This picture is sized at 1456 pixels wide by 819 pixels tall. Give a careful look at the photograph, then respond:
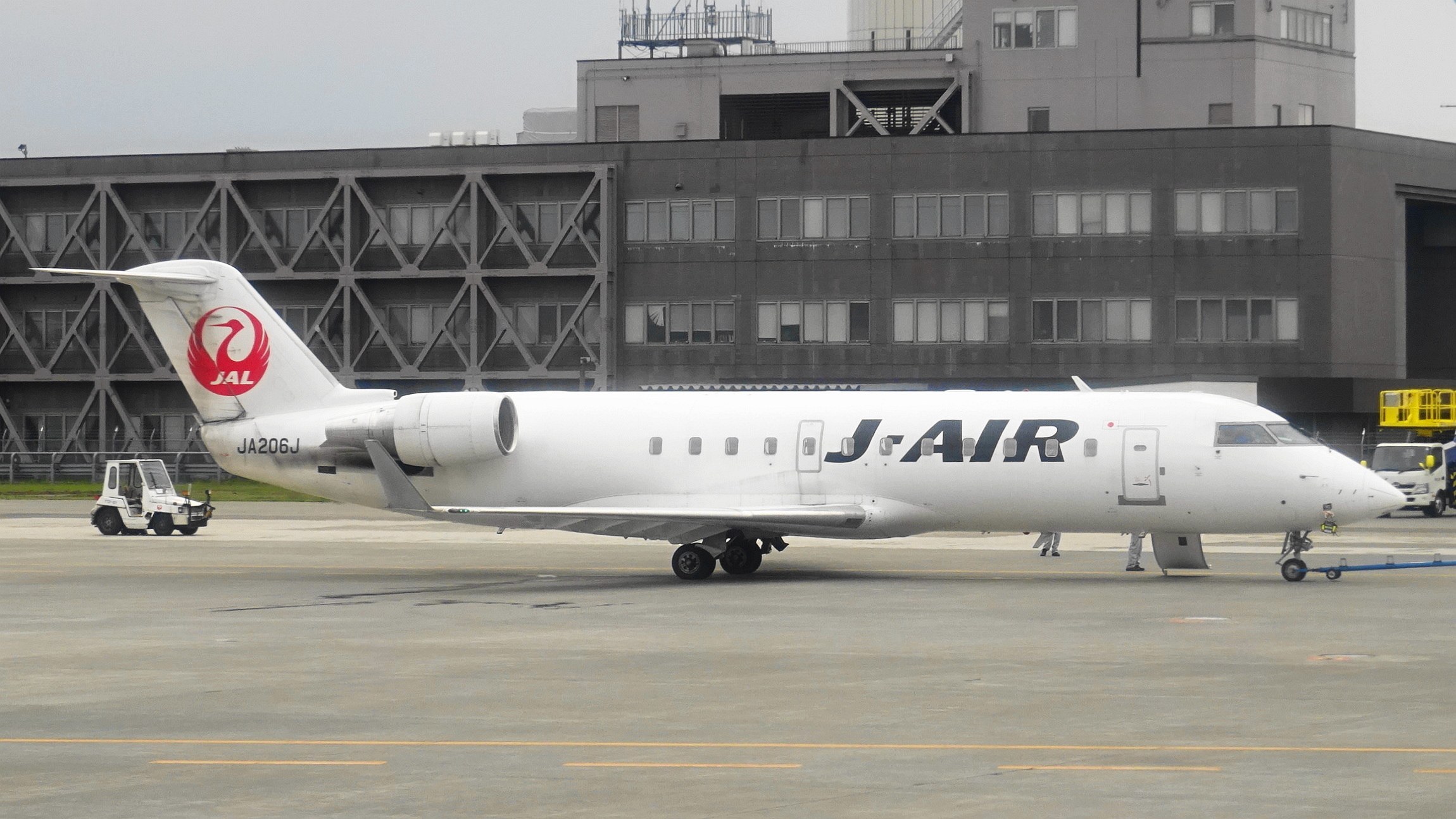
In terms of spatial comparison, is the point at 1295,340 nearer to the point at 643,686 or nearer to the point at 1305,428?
the point at 1305,428

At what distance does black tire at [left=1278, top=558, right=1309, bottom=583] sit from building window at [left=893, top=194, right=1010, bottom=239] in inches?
1666

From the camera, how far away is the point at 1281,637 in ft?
65.2

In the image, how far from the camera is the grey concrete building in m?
76.0

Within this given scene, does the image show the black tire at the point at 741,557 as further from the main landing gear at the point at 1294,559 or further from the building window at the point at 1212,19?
the building window at the point at 1212,19

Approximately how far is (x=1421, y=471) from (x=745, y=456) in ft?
114

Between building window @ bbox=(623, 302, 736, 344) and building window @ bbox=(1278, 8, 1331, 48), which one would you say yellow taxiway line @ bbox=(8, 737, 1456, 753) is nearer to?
building window @ bbox=(623, 302, 736, 344)

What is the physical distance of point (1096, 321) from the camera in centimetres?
6869

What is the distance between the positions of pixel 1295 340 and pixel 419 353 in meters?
36.9

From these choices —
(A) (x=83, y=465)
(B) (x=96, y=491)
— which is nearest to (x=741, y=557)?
(B) (x=96, y=491)

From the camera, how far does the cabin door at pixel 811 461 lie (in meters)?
29.8

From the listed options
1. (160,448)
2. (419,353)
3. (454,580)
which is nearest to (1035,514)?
(454,580)

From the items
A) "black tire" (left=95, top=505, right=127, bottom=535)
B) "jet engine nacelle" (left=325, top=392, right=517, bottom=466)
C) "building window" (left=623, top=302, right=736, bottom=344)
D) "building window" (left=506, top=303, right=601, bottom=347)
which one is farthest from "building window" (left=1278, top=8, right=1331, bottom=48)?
"jet engine nacelle" (left=325, top=392, right=517, bottom=466)

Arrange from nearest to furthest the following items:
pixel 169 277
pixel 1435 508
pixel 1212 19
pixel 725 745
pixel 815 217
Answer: pixel 725 745, pixel 169 277, pixel 1435 508, pixel 815 217, pixel 1212 19

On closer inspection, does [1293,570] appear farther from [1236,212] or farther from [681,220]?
[681,220]
